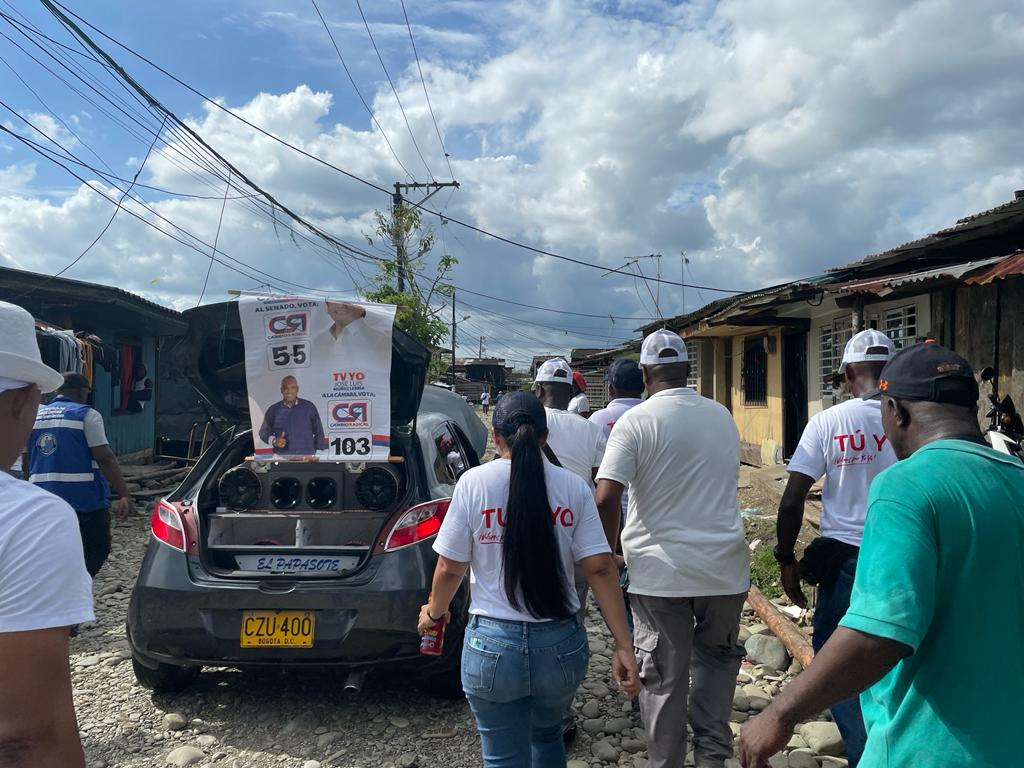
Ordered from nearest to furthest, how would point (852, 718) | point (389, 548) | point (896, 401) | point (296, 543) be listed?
point (896, 401)
point (852, 718)
point (389, 548)
point (296, 543)

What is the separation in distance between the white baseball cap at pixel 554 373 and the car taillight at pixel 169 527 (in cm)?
217

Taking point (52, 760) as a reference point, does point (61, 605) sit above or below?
above

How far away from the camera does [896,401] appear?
181 centimetres

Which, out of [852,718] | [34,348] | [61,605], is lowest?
[852,718]

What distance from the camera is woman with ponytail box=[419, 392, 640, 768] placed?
2438 millimetres

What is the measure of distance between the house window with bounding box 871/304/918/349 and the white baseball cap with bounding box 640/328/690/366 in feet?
20.3

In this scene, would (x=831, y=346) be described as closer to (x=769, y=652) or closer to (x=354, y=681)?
(x=769, y=652)

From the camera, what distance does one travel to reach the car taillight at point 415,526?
155 inches

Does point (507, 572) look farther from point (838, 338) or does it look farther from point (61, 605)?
point (838, 338)

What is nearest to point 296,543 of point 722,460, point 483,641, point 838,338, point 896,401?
point 483,641

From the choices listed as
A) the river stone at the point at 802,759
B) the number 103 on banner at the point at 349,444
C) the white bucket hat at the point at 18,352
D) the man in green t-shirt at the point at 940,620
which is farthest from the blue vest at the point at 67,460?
the man in green t-shirt at the point at 940,620

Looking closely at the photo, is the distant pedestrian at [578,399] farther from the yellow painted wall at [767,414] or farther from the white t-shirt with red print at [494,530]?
the yellow painted wall at [767,414]

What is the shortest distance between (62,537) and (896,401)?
1820 millimetres

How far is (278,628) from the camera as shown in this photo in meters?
3.79
